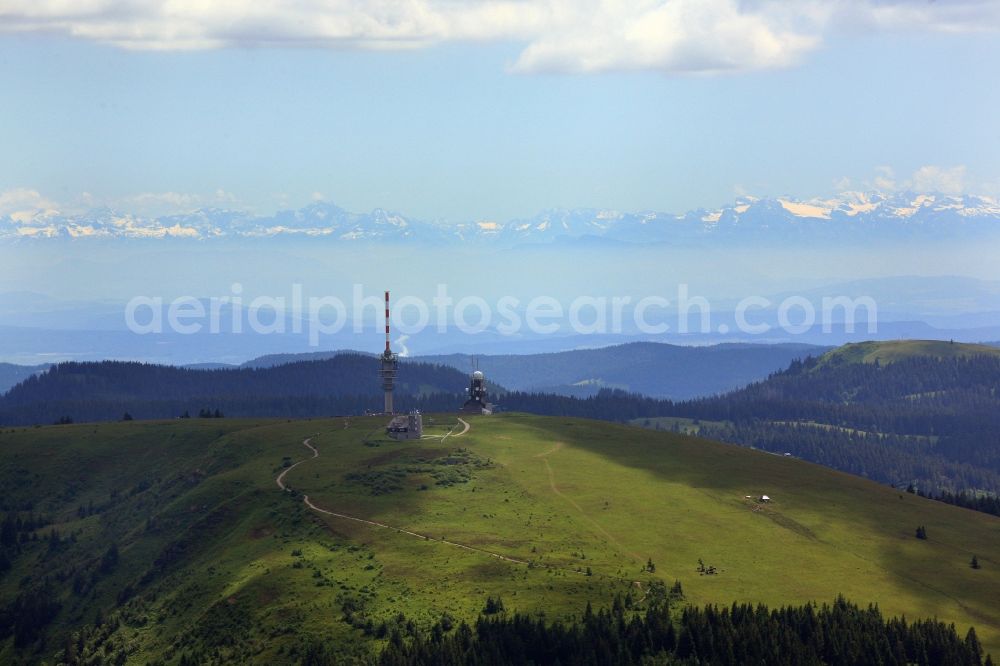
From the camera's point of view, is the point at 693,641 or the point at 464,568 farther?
the point at 464,568

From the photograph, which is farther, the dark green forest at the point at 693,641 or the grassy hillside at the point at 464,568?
the grassy hillside at the point at 464,568

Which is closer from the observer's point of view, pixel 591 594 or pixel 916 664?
pixel 916 664

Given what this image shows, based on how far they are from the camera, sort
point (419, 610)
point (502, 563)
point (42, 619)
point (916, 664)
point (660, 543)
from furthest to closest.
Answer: point (42, 619) → point (660, 543) → point (502, 563) → point (419, 610) → point (916, 664)

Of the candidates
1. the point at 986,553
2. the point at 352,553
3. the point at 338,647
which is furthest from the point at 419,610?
the point at 986,553

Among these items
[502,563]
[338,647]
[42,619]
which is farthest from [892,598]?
[42,619]

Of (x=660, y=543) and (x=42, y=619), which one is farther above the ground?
(x=660, y=543)

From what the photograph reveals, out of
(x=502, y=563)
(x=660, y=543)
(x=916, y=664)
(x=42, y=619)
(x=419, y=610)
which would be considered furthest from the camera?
(x=42, y=619)

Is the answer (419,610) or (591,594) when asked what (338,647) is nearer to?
(419,610)

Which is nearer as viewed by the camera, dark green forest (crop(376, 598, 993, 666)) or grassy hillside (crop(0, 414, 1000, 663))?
dark green forest (crop(376, 598, 993, 666))

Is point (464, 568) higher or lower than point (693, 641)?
higher
